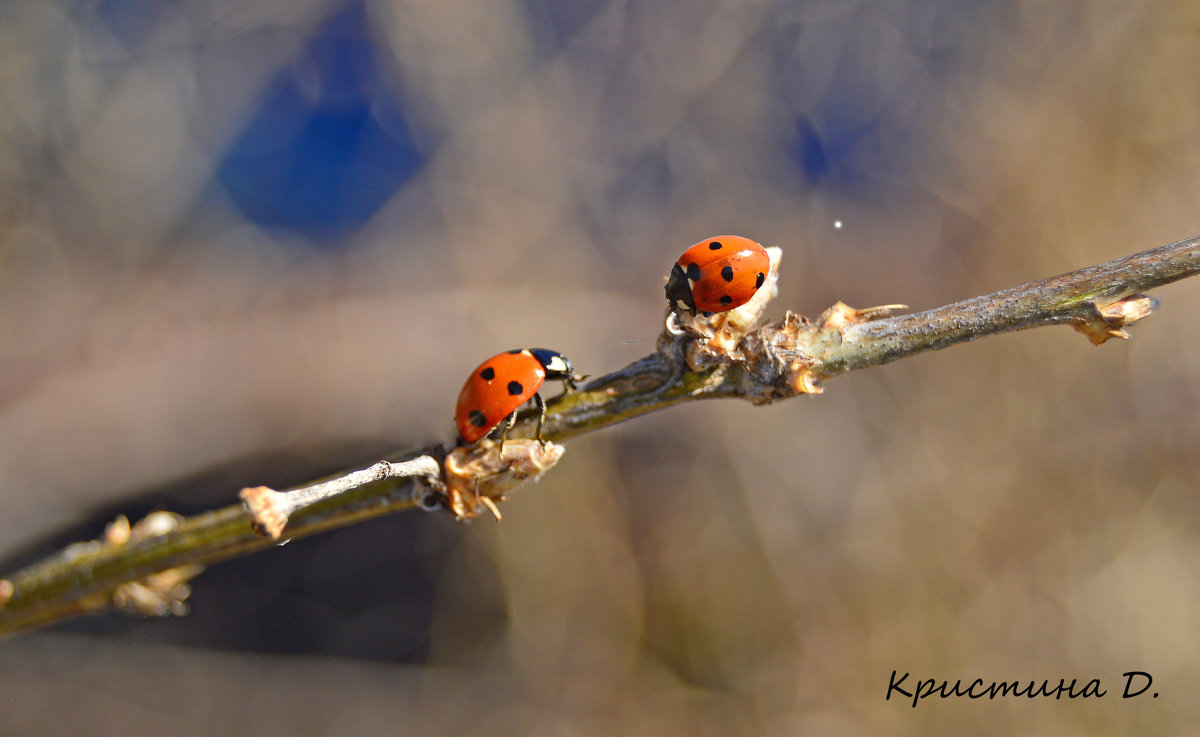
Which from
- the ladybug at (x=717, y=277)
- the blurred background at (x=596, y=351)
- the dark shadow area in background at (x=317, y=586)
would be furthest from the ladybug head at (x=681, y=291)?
the dark shadow area in background at (x=317, y=586)

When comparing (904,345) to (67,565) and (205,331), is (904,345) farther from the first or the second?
(205,331)

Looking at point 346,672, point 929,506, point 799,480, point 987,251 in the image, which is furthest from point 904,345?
point 987,251

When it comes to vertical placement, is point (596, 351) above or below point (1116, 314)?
above

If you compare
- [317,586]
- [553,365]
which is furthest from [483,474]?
[317,586]

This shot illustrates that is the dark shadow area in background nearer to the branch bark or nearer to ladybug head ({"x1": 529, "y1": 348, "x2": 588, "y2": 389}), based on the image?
the branch bark

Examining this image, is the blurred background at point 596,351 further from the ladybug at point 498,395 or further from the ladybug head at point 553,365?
the ladybug at point 498,395

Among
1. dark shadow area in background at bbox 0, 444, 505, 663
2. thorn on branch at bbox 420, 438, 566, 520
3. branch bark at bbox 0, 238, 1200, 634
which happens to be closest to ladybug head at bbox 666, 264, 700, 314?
branch bark at bbox 0, 238, 1200, 634

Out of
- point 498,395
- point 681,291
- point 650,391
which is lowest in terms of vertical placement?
point 650,391

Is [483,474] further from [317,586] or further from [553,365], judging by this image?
[317,586]
